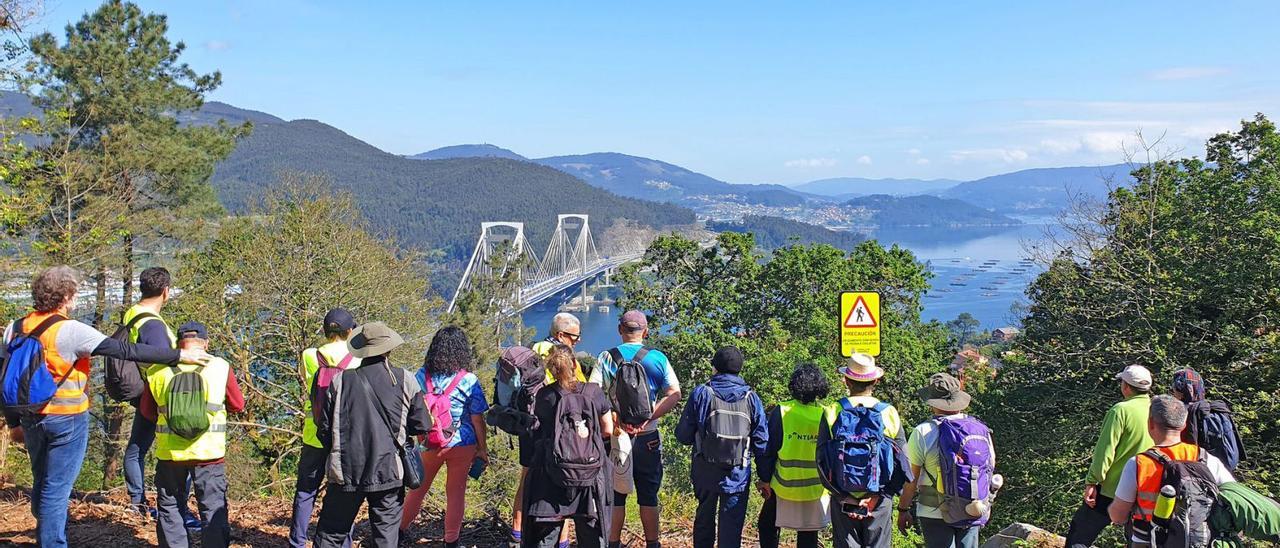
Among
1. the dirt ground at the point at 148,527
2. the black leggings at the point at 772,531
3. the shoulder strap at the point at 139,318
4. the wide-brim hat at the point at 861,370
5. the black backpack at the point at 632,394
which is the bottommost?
the dirt ground at the point at 148,527

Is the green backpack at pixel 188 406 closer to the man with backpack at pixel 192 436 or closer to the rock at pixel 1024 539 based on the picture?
the man with backpack at pixel 192 436

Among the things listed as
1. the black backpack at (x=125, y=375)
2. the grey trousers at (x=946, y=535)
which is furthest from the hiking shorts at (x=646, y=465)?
the black backpack at (x=125, y=375)

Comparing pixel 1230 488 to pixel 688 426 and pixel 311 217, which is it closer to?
pixel 688 426

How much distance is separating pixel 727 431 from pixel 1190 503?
1924mm

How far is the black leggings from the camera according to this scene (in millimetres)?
4371

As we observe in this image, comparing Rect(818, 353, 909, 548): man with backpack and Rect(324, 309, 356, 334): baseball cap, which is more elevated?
Rect(324, 309, 356, 334): baseball cap

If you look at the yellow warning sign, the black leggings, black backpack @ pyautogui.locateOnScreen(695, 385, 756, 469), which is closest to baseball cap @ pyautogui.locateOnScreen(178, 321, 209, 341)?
black backpack @ pyautogui.locateOnScreen(695, 385, 756, 469)

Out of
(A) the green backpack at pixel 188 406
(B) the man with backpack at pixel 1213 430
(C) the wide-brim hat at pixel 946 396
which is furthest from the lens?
(B) the man with backpack at pixel 1213 430

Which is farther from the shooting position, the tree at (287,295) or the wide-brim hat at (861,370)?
the tree at (287,295)

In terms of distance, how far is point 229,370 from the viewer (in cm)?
391

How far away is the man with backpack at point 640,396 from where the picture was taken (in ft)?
13.8

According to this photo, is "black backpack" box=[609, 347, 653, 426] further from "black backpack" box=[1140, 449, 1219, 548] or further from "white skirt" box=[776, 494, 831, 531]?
"black backpack" box=[1140, 449, 1219, 548]

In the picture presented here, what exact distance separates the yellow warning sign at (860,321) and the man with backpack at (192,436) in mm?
4020

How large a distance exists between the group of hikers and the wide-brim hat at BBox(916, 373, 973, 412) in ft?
0.04
